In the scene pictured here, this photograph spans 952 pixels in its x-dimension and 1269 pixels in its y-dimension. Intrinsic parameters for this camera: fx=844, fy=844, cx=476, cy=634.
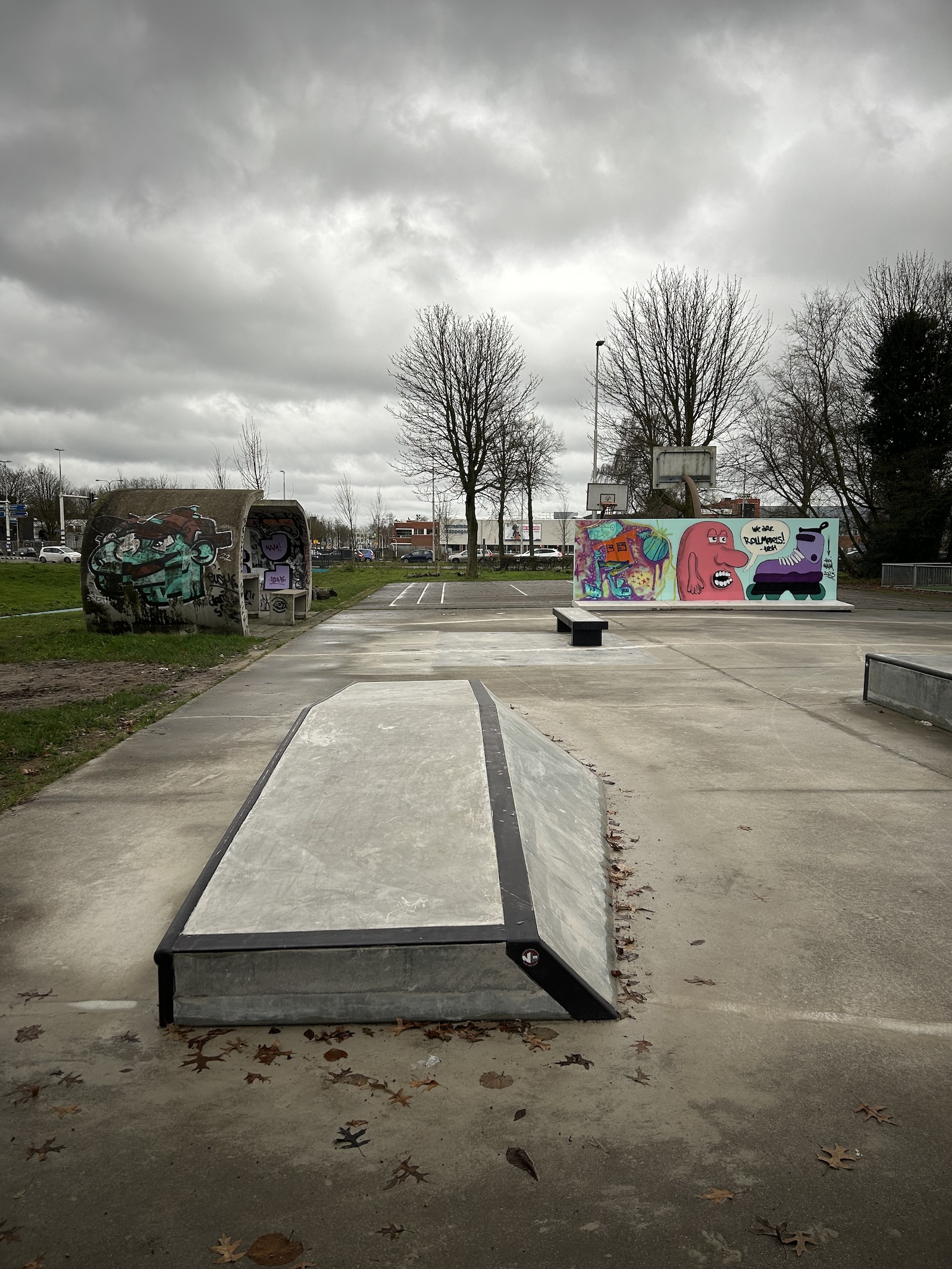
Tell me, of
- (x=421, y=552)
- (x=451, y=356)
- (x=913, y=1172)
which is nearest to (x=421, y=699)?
(x=913, y=1172)

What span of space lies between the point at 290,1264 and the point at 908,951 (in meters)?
3.04

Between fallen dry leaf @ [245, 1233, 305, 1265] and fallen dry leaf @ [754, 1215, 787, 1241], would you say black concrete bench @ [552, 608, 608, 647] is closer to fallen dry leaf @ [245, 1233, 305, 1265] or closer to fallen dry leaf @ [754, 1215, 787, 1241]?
fallen dry leaf @ [754, 1215, 787, 1241]

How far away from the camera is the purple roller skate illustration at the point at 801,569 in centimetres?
2592

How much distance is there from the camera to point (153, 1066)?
10.2 ft

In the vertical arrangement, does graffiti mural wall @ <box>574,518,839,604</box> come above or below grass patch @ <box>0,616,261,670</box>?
above

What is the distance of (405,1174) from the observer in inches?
100

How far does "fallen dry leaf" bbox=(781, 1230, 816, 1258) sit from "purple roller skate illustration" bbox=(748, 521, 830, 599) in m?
25.1

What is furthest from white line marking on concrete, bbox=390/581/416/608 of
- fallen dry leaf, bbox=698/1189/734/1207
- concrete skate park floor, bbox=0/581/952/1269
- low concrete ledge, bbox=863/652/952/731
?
fallen dry leaf, bbox=698/1189/734/1207

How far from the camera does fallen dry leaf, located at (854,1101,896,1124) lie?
9.11ft

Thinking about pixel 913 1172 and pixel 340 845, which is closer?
pixel 913 1172

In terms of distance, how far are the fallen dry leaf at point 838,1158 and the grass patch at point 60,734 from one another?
564 centimetres

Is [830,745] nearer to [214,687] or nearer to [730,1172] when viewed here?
[730,1172]

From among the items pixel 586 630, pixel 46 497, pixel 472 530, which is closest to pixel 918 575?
pixel 472 530

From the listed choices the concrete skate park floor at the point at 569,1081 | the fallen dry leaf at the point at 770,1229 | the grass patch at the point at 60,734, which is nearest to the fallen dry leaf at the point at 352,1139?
the concrete skate park floor at the point at 569,1081
